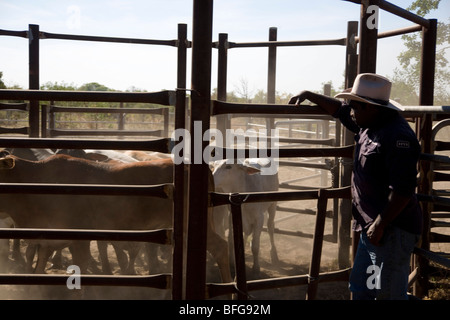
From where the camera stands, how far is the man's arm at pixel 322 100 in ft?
10.5

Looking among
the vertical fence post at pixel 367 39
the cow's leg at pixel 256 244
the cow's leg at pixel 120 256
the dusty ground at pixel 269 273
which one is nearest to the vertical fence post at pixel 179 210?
the dusty ground at pixel 269 273

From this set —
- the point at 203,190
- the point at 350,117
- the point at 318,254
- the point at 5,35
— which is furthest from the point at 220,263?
the point at 5,35

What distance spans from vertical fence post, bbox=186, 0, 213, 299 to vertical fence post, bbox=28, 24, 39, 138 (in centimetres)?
386

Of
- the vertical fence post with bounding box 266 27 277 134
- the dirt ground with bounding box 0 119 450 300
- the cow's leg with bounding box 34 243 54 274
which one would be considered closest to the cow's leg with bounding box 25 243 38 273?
the dirt ground with bounding box 0 119 450 300

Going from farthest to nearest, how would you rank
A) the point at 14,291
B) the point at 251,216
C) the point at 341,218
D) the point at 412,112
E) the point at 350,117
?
the point at 251,216, the point at 341,218, the point at 14,291, the point at 412,112, the point at 350,117

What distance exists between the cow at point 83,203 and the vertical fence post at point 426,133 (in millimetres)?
1766

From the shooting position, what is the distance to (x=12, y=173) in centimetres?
464

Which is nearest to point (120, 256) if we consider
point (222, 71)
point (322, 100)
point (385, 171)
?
point (222, 71)

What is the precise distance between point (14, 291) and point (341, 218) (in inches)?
146

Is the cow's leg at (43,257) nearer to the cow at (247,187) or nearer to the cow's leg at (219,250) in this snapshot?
the cow's leg at (219,250)

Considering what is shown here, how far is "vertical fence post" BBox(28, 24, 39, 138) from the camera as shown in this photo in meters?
5.90

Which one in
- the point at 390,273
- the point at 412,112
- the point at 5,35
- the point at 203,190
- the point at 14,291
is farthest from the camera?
the point at 5,35

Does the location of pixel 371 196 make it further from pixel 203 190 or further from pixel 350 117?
pixel 203 190

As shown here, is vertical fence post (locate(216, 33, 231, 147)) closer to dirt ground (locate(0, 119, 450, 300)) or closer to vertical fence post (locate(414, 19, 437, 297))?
dirt ground (locate(0, 119, 450, 300))
